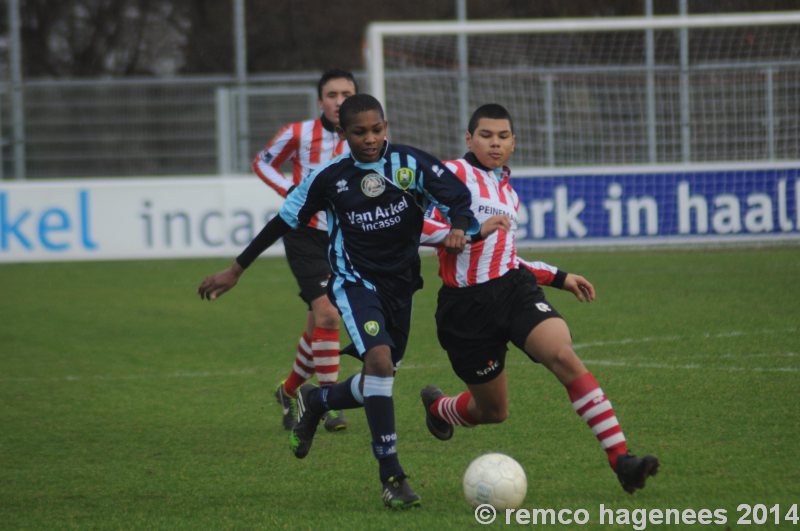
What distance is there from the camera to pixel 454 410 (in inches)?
249

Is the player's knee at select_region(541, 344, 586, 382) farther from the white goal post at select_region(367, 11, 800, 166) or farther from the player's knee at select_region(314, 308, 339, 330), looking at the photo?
the white goal post at select_region(367, 11, 800, 166)

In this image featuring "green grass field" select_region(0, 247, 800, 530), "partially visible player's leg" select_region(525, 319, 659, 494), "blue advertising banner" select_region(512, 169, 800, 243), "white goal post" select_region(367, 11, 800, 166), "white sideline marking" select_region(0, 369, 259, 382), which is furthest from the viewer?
"white goal post" select_region(367, 11, 800, 166)

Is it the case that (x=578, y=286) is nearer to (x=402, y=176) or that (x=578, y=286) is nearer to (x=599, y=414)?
(x=599, y=414)

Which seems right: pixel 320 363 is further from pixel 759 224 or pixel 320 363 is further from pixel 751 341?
pixel 759 224

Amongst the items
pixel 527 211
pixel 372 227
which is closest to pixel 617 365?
pixel 372 227

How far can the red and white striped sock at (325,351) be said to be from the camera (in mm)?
7453

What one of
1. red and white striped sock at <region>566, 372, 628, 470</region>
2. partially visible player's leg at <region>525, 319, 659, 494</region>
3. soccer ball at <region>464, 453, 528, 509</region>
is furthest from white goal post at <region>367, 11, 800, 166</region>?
soccer ball at <region>464, 453, 528, 509</region>

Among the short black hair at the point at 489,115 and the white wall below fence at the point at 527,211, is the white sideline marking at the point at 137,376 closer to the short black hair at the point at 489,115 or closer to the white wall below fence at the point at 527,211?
the short black hair at the point at 489,115

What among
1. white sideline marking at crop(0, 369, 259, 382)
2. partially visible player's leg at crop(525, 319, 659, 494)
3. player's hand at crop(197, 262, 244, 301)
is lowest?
white sideline marking at crop(0, 369, 259, 382)

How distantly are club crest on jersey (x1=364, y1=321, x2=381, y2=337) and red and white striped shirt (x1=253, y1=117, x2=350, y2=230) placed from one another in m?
2.28

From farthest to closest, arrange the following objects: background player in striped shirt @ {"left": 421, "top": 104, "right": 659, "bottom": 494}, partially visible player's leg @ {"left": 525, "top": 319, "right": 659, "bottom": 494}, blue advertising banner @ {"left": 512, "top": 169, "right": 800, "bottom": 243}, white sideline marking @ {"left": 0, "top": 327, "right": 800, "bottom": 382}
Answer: blue advertising banner @ {"left": 512, "top": 169, "right": 800, "bottom": 243} < white sideline marking @ {"left": 0, "top": 327, "right": 800, "bottom": 382} < background player in striped shirt @ {"left": 421, "top": 104, "right": 659, "bottom": 494} < partially visible player's leg @ {"left": 525, "top": 319, "right": 659, "bottom": 494}

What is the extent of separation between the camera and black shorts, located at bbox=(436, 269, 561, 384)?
575 cm

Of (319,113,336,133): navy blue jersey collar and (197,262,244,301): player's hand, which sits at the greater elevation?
(319,113,336,133): navy blue jersey collar

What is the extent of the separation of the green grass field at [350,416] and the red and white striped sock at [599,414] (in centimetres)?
22
